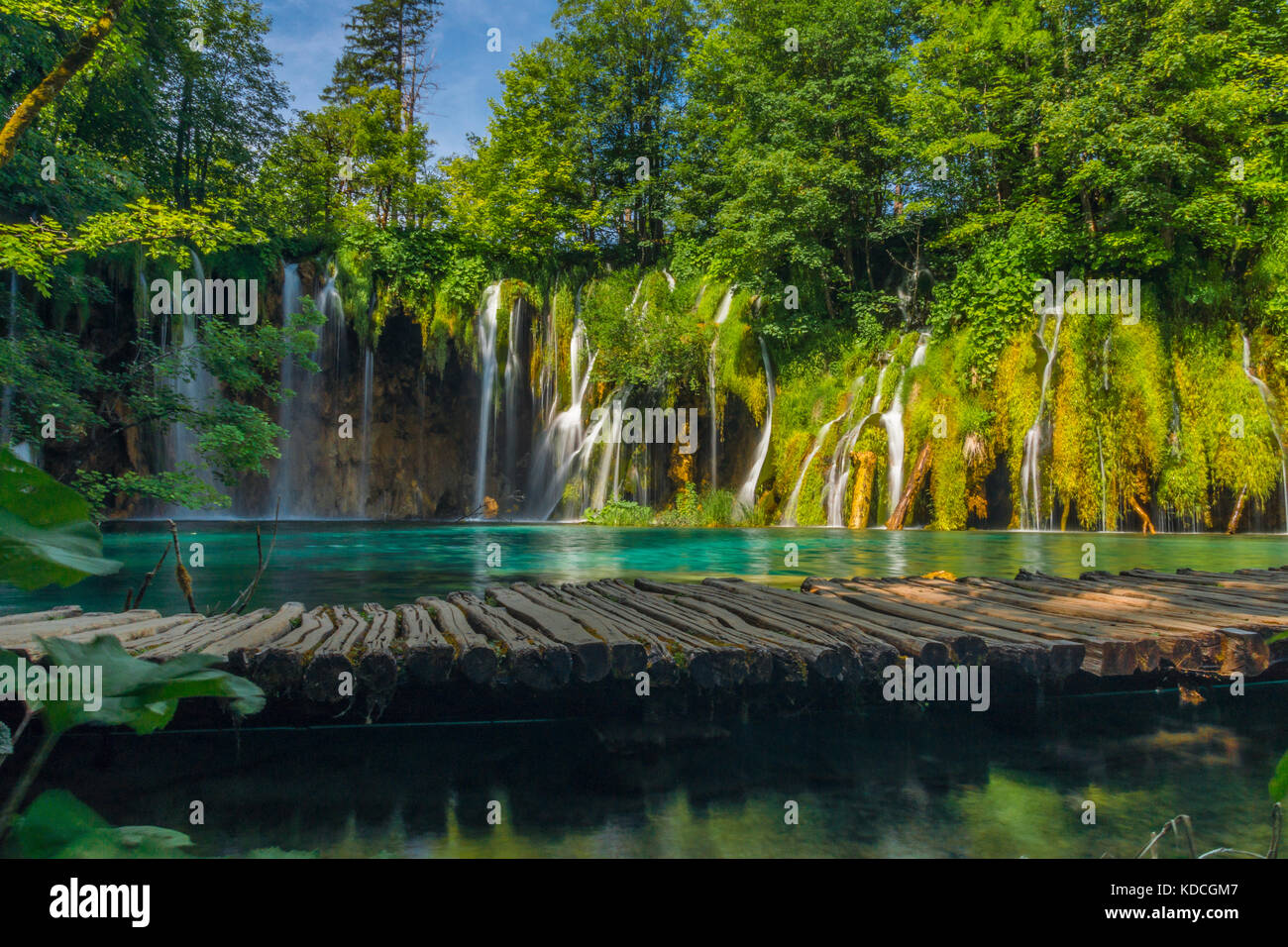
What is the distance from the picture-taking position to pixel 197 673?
111cm

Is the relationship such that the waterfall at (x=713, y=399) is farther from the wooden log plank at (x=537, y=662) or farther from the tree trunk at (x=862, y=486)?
the wooden log plank at (x=537, y=662)

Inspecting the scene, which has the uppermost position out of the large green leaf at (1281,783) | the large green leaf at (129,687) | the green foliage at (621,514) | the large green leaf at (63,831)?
the large green leaf at (129,687)

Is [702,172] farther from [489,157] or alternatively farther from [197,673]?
[197,673]

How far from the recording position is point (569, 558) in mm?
13242

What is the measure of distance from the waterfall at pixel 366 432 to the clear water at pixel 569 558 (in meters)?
6.41

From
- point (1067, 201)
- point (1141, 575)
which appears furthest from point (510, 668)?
point (1067, 201)

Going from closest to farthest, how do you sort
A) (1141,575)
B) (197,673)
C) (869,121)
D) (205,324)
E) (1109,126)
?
1. (197,673)
2. (1141,575)
3. (205,324)
4. (1109,126)
5. (869,121)

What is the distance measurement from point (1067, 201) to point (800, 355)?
8.45 metres

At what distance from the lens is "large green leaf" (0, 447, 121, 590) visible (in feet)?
3.40

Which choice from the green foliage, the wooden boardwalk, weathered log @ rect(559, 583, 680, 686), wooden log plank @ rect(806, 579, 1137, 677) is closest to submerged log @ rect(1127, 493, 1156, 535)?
the green foliage

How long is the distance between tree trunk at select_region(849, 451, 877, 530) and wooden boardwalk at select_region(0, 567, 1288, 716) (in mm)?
12843

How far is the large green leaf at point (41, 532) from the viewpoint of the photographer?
1035 millimetres

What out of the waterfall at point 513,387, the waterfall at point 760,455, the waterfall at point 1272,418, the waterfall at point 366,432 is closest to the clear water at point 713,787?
the waterfall at point 1272,418

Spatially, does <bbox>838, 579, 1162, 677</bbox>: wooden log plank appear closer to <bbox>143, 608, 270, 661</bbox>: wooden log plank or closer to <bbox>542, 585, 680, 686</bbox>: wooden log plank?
<bbox>542, 585, 680, 686</bbox>: wooden log plank
